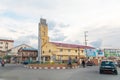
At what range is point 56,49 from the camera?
239 ft

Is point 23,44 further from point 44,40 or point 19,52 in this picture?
point 44,40

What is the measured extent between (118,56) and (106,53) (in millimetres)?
5649

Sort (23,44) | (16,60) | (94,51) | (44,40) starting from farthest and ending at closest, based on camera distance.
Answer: (23,44) → (16,60) → (44,40) → (94,51)

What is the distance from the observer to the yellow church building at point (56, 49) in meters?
73.1

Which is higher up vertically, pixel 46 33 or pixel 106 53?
pixel 46 33

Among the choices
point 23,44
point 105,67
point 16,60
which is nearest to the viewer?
point 105,67

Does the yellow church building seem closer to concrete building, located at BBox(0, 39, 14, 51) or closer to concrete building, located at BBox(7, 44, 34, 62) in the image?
concrete building, located at BBox(7, 44, 34, 62)

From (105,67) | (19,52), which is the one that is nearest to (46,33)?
(19,52)

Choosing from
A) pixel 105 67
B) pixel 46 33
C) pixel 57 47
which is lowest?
pixel 105 67

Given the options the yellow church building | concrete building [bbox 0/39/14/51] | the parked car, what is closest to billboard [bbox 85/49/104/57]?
the yellow church building

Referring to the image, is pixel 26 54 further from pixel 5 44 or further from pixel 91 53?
pixel 91 53

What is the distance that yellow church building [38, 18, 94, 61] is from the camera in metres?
73.1

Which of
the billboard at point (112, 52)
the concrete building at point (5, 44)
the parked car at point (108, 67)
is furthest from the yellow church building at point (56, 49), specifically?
the parked car at point (108, 67)

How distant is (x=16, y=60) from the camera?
8356cm
